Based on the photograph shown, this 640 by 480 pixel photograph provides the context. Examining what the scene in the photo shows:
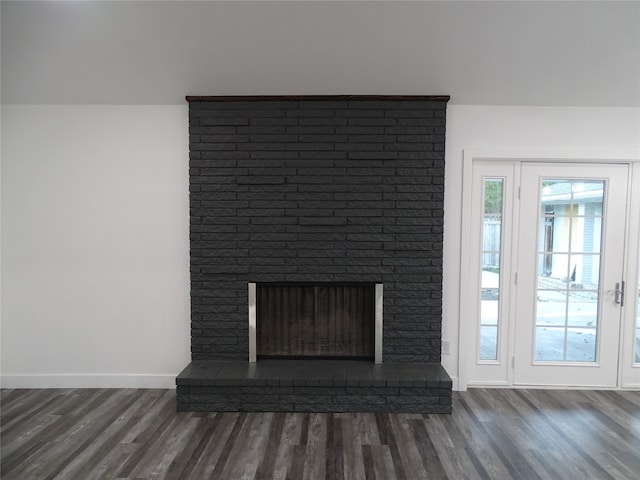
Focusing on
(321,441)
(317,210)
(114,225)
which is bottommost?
(321,441)

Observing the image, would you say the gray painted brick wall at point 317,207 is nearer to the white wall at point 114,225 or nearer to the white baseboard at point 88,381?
the white wall at point 114,225

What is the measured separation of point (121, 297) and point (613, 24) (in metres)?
3.96

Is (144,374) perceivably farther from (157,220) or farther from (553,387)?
(553,387)

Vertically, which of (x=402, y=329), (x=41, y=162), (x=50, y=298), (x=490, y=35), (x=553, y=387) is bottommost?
(x=553, y=387)

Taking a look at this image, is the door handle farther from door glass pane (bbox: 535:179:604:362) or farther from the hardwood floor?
the hardwood floor

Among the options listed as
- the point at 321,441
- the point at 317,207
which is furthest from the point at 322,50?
the point at 321,441

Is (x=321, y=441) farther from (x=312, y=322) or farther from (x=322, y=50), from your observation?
(x=322, y=50)

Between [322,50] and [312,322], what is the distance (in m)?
2.03

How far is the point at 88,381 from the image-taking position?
2.89m

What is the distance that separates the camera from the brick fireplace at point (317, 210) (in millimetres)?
2678

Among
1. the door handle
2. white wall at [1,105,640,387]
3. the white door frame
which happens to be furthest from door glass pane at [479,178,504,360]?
the door handle

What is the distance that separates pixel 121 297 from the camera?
2.87m

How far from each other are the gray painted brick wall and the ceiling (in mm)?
216

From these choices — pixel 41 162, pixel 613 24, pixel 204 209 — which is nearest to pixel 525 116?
pixel 613 24
